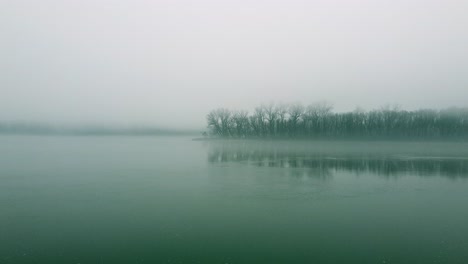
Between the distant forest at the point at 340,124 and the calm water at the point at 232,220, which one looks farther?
the distant forest at the point at 340,124

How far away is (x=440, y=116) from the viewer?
235 ft

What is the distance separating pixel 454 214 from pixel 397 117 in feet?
224

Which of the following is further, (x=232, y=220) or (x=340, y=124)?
(x=340, y=124)

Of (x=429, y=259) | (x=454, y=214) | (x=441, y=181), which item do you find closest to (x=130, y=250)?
(x=429, y=259)

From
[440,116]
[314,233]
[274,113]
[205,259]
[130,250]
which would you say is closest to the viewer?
[205,259]

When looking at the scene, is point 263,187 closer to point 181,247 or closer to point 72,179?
point 181,247

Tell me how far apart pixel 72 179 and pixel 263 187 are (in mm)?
10251

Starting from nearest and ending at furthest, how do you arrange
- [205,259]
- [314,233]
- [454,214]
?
[205,259]
[314,233]
[454,214]

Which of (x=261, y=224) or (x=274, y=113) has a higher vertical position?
(x=274, y=113)

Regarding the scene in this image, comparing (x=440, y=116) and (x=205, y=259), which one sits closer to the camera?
(x=205, y=259)

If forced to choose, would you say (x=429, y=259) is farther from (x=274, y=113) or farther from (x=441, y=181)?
(x=274, y=113)

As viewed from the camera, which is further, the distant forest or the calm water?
the distant forest

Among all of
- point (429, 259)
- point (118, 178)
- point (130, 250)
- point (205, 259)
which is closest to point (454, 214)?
point (429, 259)

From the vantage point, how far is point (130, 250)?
7.61m
